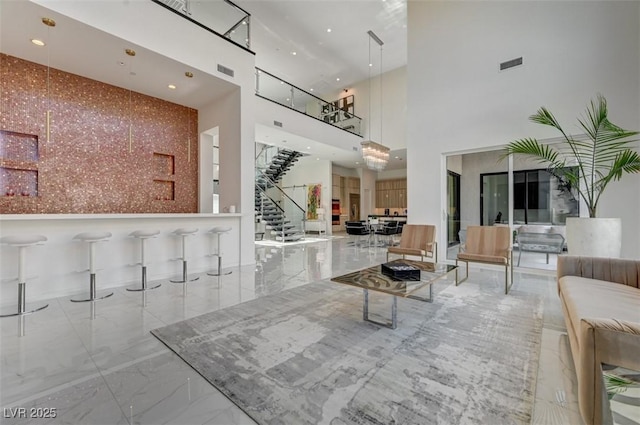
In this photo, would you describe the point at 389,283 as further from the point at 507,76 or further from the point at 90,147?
the point at 90,147

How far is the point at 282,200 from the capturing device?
443 inches

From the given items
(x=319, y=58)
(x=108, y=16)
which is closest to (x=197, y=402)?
(x=108, y=16)

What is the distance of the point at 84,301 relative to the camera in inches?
141

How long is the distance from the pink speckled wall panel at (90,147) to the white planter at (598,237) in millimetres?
7289

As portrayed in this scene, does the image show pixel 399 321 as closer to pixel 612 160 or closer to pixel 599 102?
pixel 612 160

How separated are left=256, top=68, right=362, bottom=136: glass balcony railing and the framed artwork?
11.4ft

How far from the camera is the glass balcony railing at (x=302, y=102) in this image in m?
8.21

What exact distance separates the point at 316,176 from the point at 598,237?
37.4ft

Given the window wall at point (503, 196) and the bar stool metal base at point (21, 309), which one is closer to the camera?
the bar stool metal base at point (21, 309)

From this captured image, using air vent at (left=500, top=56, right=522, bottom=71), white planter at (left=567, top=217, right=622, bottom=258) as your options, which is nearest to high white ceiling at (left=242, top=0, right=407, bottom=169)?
air vent at (left=500, top=56, right=522, bottom=71)

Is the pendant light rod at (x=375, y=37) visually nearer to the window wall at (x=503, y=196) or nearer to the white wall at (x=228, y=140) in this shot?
the window wall at (x=503, y=196)

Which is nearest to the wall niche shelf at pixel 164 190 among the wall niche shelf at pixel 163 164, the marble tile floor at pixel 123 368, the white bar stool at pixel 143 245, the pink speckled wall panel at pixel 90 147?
the pink speckled wall panel at pixel 90 147

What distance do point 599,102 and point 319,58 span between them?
8.60m

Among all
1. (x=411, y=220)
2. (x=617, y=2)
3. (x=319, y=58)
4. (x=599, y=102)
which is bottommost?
(x=411, y=220)
